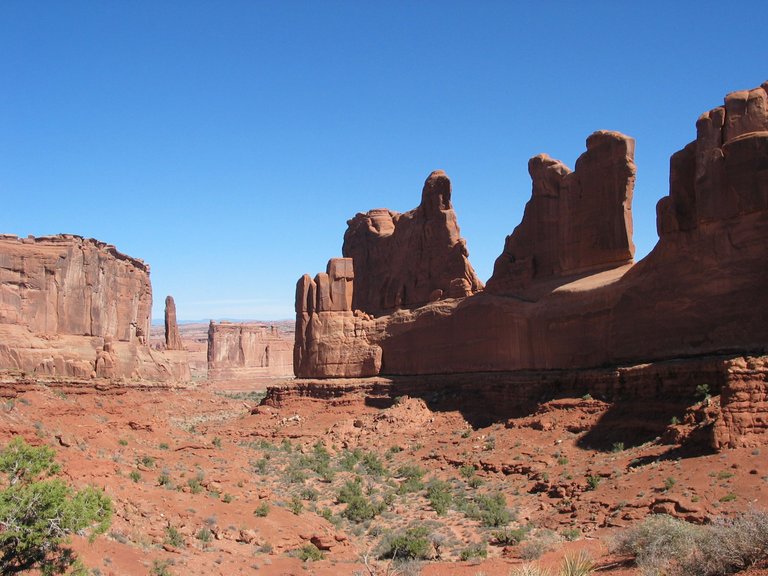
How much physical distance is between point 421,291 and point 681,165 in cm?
1862

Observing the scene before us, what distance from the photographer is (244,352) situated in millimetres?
102812

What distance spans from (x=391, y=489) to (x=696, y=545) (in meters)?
14.4

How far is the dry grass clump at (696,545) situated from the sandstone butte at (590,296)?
575 centimetres

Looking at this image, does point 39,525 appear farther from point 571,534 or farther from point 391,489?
point 391,489

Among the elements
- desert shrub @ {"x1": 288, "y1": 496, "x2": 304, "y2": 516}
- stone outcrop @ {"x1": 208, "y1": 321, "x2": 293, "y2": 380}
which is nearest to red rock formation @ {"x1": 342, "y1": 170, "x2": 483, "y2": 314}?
desert shrub @ {"x1": 288, "y1": 496, "x2": 304, "y2": 516}

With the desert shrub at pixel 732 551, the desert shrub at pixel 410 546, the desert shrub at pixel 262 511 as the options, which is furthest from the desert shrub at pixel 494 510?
the desert shrub at pixel 732 551

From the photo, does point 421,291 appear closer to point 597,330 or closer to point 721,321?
point 597,330

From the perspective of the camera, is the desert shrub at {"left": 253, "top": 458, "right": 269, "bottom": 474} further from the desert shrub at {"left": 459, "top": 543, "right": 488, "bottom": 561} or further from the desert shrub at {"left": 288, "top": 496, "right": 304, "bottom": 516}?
the desert shrub at {"left": 459, "top": 543, "right": 488, "bottom": 561}

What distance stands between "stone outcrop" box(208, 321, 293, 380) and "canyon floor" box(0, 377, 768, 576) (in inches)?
2634

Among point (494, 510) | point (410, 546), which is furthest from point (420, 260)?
point (410, 546)

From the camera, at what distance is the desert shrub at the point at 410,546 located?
18.2m

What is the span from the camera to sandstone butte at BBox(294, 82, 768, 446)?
22078 millimetres

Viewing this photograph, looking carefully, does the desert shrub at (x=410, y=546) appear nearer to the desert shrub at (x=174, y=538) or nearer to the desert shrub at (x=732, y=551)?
the desert shrub at (x=174, y=538)

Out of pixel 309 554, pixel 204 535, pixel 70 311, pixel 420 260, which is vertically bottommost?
pixel 309 554
